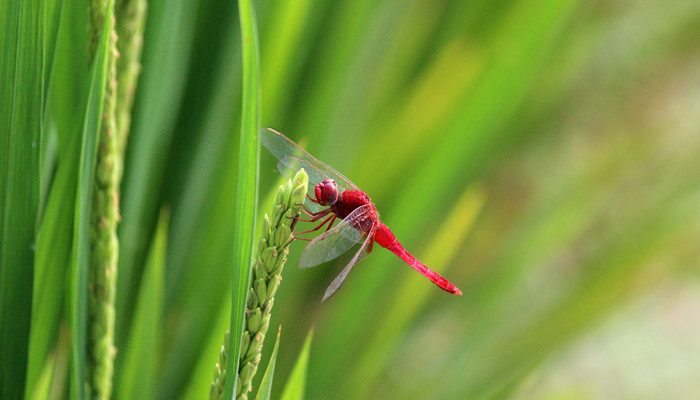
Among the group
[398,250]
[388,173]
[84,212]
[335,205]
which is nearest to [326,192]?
[335,205]

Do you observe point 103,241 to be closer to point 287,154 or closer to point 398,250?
point 287,154

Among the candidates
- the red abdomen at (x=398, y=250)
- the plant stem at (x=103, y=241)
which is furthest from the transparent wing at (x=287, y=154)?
the plant stem at (x=103, y=241)

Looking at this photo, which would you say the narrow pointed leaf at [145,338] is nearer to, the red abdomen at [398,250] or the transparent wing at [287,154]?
the transparent wing at [287,154]

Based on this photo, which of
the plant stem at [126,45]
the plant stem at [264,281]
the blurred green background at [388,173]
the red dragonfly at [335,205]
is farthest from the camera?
the blurred green background at [388,173]

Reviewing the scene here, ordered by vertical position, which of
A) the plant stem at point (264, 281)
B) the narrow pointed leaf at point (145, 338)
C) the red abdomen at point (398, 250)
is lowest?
the narrow pointed leaf at point (145, 338)

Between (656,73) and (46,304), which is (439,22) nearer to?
(46,304)

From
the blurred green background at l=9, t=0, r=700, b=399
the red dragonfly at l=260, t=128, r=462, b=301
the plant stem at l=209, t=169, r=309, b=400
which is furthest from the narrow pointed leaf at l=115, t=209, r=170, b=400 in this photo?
the plant stem at l=209, t=169, r=309, b=400

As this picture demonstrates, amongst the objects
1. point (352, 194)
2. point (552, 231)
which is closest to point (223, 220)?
point (352, 194)
